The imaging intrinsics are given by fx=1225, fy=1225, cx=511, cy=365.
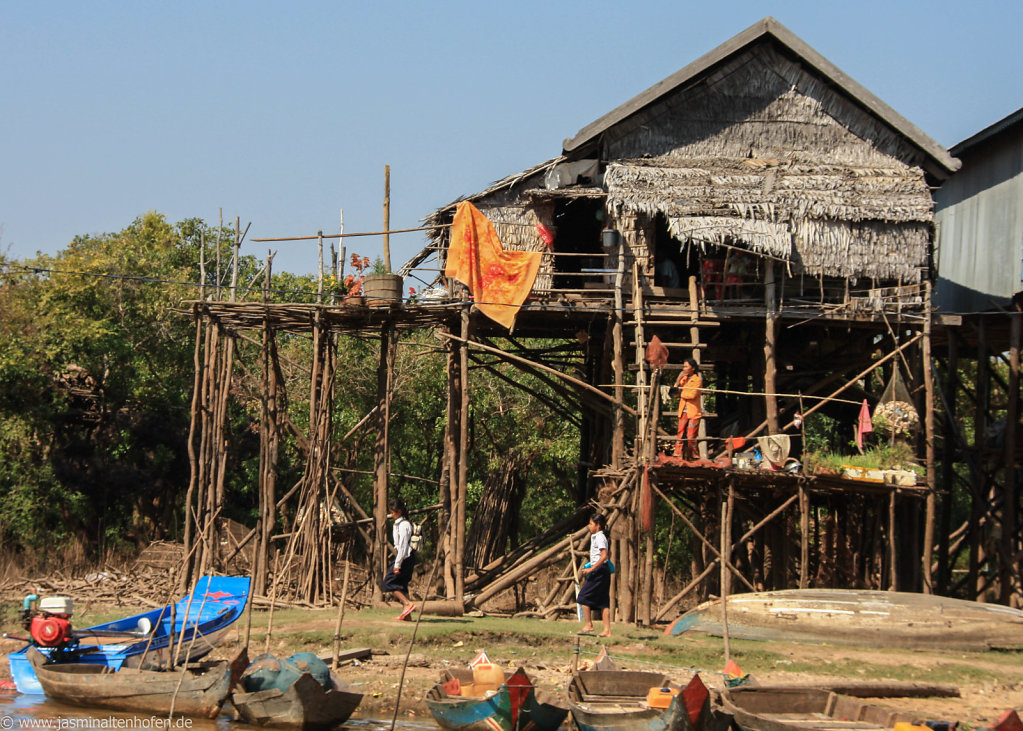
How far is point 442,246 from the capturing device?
21.4 meters

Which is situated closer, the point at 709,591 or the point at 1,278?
the point at 709,591

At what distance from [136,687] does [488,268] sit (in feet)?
30.4

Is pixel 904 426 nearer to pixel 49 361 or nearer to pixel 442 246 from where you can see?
pixel 442 246

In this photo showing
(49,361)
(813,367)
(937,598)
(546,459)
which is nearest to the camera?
(937,598)

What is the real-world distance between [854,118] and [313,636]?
42.7ft

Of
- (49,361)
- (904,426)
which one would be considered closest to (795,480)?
(904,426)

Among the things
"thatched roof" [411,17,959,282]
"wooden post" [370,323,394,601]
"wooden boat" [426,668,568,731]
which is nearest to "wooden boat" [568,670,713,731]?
"wooden boat" [426,668,568,731]

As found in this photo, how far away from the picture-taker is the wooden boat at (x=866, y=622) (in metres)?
16.6

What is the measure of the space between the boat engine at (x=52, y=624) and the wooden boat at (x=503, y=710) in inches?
181

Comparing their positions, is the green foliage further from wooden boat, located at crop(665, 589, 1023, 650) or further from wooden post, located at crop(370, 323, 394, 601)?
wooden post, located at crop(370, 323, 394, 601)

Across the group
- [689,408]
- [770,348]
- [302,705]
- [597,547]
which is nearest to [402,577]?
[597,547]

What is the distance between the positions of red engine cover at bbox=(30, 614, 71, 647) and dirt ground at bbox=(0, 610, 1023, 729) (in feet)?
5.07

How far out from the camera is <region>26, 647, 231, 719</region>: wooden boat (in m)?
13.0

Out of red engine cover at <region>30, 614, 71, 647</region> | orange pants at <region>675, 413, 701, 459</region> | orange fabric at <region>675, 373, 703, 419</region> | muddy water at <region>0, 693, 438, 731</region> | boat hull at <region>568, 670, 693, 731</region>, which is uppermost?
orange fabric at <region>675, 373, 703, 419</region>
